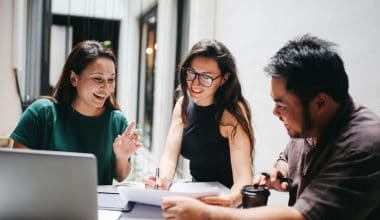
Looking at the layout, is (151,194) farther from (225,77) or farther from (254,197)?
(225,77)

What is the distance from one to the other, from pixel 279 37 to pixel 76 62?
1212 millimetres

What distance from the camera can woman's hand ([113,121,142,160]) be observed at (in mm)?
1754

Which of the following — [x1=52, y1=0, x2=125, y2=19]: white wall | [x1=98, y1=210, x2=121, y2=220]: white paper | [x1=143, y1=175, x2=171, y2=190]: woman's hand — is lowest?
[x1=98, y1=210, x2=121, y2=220]: white paper

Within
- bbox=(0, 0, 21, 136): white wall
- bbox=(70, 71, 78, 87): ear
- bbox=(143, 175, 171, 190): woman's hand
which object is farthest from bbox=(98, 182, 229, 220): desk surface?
bbox=(0, 0, 21, 136): white wall

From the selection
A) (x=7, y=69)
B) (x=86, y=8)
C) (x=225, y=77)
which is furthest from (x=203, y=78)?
(x=86, y=8)

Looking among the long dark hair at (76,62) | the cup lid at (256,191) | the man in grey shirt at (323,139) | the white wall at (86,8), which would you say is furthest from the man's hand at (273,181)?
the white wall at (86,8)

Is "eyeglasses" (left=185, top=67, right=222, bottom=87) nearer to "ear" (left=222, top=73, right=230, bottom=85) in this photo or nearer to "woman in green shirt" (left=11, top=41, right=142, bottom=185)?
"ear" (left=222, top=73, right=230, bottom=85)

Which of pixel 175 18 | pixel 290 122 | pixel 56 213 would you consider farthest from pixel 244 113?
pixel 175 18

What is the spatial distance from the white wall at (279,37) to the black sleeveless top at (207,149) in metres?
0.55

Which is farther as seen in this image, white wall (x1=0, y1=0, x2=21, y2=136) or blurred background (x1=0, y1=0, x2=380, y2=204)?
white wall (x1=0, y1=0, x2=21, y2=136)

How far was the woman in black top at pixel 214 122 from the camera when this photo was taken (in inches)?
71.0

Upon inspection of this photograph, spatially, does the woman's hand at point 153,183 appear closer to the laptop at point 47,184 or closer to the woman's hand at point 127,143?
the woman's hand at point 127,143

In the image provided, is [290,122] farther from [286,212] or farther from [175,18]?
[175,18]

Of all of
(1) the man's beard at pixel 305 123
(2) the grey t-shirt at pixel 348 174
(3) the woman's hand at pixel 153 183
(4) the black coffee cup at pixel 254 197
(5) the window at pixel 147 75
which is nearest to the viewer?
(2) the grey t-shirt at pixel 348 174
